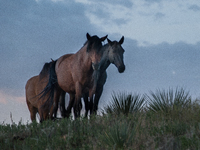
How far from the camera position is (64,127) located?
802cm

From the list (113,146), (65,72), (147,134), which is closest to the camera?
Answer: (113,146)

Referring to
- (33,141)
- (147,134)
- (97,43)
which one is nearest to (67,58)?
(97,43)

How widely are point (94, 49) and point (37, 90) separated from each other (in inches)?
188

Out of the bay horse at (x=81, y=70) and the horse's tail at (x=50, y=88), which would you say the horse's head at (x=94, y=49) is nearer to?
the bay horse at (x=81, y=70)

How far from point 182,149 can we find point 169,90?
430cm

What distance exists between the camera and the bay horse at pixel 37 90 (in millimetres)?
13047

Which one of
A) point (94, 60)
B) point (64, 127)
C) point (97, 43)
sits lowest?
point (64, 127)

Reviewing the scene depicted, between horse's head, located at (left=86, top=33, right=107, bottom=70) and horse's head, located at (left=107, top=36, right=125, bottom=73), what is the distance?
38cm

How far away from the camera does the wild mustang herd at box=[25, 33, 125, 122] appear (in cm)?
980

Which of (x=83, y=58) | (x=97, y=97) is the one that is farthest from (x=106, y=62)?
(x=97, y=97)

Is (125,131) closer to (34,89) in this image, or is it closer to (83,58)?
(83,58)

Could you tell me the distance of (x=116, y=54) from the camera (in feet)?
31.4

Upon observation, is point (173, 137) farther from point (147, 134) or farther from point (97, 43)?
point (97, 43)

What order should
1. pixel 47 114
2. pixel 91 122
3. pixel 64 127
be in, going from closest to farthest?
1. pixel 64 127
2. pixel 91 122
3. pixel 47 114
